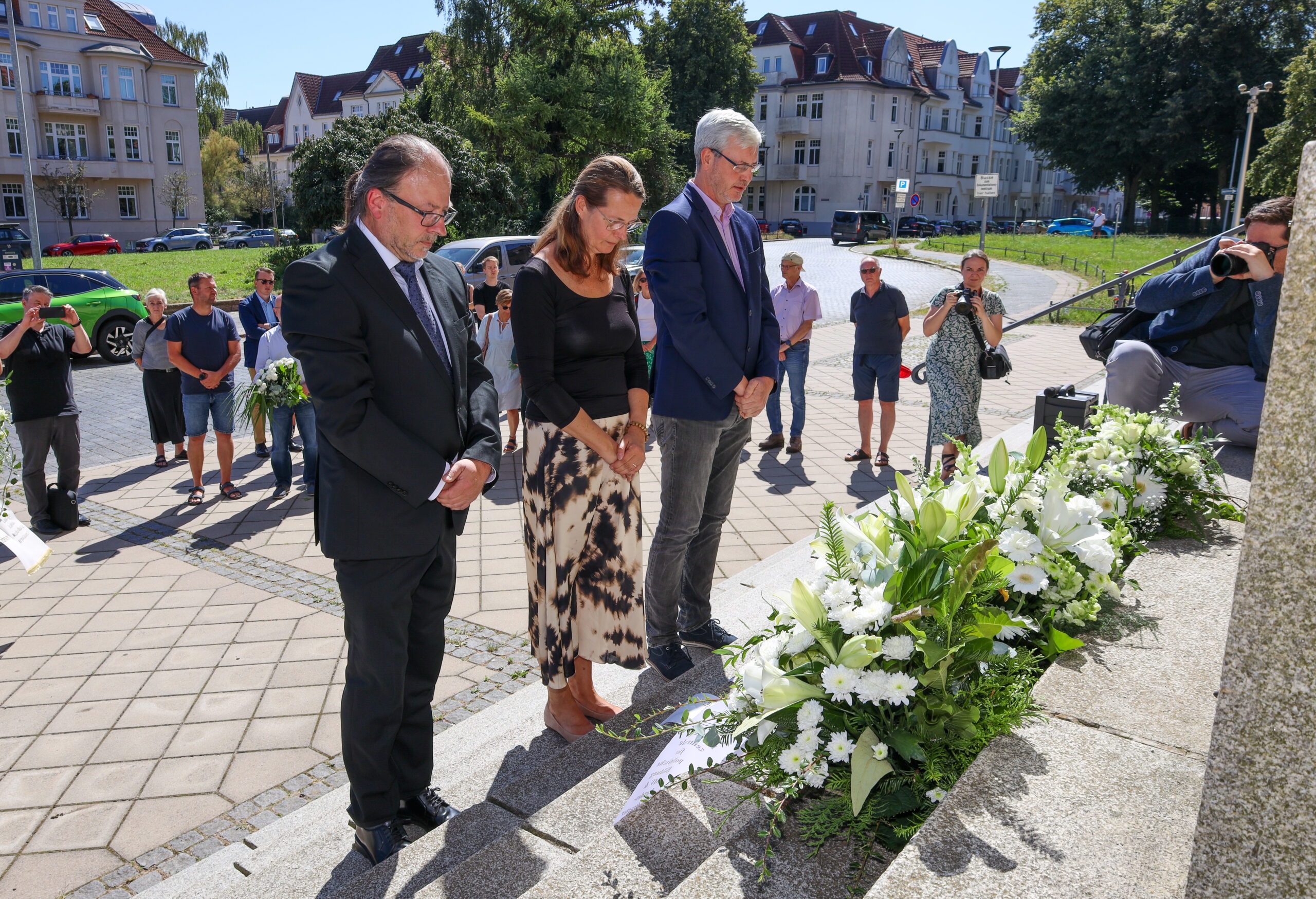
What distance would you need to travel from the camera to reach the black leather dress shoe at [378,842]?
2777 millimetres

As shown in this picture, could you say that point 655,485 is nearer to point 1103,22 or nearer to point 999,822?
point 999,822

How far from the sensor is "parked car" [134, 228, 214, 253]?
152ft

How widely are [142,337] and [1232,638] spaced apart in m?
9.05

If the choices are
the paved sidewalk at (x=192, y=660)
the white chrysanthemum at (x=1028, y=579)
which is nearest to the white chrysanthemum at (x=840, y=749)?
the white chrysanthemum at (x=1028, y=579)

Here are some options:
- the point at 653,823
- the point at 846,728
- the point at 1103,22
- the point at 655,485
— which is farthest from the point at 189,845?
the point at 1103,22

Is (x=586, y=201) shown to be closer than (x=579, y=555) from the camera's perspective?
Yes

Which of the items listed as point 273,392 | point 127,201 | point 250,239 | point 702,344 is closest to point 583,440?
point 702,344

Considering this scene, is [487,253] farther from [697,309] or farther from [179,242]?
[179,242]

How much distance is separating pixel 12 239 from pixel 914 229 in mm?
41091

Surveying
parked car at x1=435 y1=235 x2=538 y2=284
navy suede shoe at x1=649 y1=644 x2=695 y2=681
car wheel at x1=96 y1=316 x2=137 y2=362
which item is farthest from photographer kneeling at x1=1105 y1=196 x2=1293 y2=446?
car wheel at x1=96 y1=316 x2=137 y2=362

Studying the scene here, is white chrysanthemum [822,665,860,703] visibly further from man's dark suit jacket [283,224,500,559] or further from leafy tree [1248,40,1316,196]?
leafy tree [1248,40,1316,196]

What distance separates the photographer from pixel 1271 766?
1348 mm

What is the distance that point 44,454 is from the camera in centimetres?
701

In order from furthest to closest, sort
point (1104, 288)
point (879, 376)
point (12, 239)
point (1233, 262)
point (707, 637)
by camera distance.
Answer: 1. point (12, 239)
2. point (879, 376)
3. point (1104, 288)
4. point (1233, 262)
5. point (707, 637)
